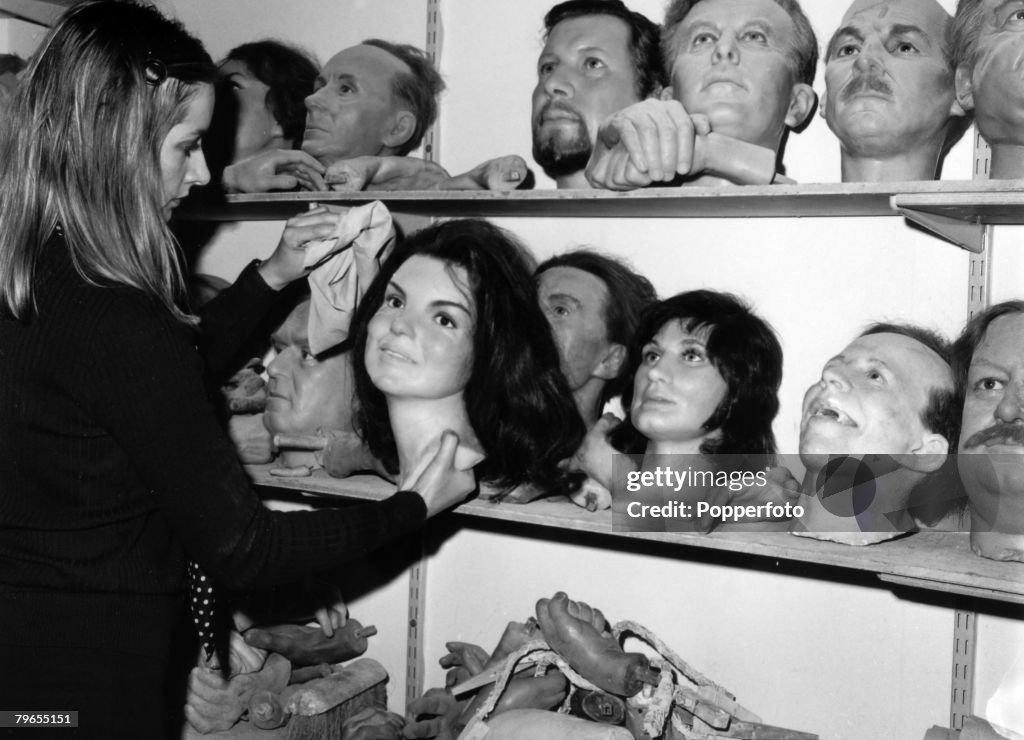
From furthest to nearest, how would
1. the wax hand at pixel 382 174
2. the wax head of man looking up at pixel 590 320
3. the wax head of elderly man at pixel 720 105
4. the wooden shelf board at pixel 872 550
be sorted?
1. the wax hand at pixel 382 174
2. the wax head of man looking up at pixel 590 320
3. the wax head of elderly man at pixel 720 105
4. the wooden shelf board at pixel 872 550

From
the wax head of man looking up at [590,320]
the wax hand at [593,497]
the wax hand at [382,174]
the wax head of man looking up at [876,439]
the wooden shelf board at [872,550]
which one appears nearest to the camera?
the wooden shelf board at [872,550]

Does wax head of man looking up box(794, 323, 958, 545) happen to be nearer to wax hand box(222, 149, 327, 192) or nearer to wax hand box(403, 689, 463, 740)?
wax hand box(403, 689, 463, 740)

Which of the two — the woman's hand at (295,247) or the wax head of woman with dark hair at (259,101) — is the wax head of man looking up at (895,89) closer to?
the woman's hand at (295,247)

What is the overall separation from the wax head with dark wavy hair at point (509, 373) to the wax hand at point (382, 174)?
0.21 m

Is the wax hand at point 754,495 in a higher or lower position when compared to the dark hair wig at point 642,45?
lower

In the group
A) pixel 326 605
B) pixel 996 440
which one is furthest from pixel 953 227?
pixel 326 605

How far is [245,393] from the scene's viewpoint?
2047mm

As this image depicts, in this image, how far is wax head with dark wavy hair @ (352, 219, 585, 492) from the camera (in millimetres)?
1727

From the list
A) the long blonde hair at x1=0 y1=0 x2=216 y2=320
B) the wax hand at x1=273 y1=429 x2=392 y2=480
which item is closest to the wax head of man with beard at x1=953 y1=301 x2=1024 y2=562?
the wax hand at x1=273 y1=429 x2=392 y2=480

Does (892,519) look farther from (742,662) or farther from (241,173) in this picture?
(241,173)

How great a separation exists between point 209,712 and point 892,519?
53.0 inches

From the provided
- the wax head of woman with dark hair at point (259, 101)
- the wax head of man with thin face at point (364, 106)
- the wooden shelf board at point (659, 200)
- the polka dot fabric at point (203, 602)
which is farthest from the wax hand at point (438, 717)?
the wax head of woman with dark hair at point (259, 101)

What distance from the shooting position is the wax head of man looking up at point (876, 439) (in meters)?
1.46

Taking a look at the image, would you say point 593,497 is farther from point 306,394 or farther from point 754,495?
point 306,394
